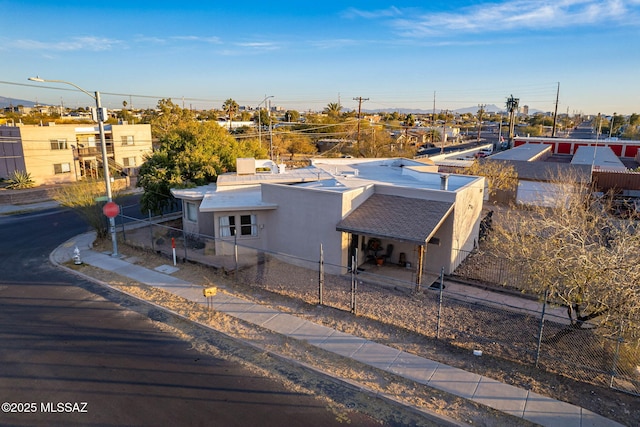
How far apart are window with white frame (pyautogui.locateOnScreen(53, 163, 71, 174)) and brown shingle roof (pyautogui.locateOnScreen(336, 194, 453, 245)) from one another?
41321mm

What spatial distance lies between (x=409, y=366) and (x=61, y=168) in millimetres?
48743

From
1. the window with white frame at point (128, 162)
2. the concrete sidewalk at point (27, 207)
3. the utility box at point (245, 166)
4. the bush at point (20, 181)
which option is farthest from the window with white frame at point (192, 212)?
the window with white frame at point (128, 162)

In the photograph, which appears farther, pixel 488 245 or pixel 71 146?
pixel 71 146

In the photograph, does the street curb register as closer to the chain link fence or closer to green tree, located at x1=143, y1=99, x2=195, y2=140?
the chain link fence

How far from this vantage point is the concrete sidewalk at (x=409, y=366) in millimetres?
9500

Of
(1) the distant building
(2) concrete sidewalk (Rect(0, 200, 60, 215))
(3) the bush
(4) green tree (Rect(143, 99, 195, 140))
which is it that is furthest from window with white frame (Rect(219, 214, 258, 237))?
(4) green tree (Rect(143, 99, 195, 140))

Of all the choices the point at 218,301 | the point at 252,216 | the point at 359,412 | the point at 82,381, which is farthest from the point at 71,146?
the point at 359,412

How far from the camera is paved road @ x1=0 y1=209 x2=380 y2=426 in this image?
9500mm

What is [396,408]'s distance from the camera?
32.3 feet

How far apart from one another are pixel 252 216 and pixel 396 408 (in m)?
13.3

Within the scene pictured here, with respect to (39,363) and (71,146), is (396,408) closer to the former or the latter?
(39,363)

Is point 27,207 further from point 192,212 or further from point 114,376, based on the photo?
point 114,376

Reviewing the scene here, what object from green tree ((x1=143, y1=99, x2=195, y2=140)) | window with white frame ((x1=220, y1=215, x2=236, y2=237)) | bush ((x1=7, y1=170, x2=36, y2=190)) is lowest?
bush ((x1=7, y1=170, x2=36, y2=190))

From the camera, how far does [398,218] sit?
1844cm
